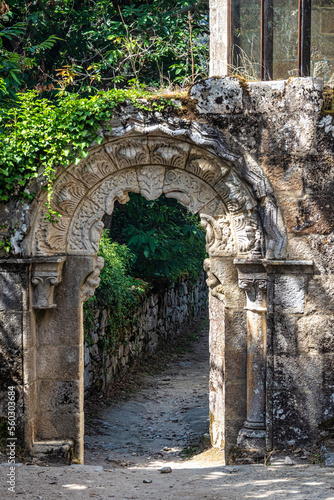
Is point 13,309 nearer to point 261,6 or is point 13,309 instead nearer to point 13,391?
point 13,391

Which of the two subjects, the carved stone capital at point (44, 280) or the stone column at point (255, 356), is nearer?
the stone column at point (255, 356)

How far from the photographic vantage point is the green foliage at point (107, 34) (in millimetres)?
9758

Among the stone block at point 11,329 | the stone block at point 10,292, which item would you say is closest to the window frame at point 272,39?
the stone block at point 10,292

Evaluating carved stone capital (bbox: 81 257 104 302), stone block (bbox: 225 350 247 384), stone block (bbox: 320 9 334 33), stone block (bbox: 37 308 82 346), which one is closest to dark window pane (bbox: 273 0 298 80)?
stone block (bbox: 320 9 334 33)

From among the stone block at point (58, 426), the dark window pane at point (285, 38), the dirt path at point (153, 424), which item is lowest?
the dirt path at point (153, 424)

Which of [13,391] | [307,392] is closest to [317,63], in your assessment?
[307,392]

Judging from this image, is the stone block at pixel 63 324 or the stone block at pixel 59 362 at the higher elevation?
the stone block at pixel 63 324

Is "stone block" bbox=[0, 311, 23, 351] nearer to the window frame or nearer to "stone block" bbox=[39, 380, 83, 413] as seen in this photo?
"stone block" bbox=[39, 380, 83, 413]

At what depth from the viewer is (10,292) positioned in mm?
5348

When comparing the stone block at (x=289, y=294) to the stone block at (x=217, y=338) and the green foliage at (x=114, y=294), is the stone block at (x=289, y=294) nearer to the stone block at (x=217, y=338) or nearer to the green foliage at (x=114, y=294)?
the stone block at (x=217, y=338)

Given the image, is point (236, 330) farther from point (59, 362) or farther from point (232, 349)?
point (59, 362)

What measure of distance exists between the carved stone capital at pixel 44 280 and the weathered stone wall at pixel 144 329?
274 cm

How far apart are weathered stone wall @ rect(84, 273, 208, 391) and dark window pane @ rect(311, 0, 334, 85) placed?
174 inches

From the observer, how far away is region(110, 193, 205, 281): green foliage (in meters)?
10.4
